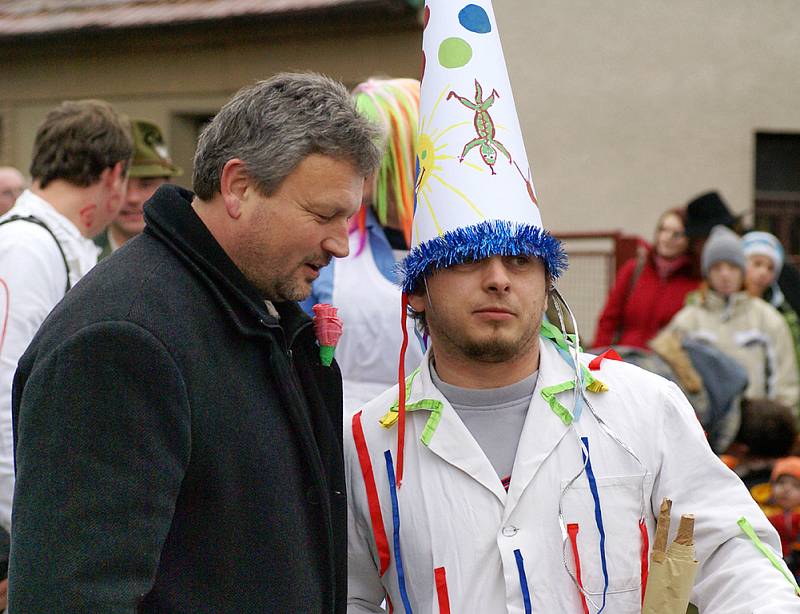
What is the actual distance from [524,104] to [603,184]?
104 centimetres

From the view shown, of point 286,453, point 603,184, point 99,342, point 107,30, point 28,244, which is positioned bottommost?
point 286,453

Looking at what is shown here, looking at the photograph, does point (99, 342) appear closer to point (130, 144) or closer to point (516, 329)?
point (516, 329)

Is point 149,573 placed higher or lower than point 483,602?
higher

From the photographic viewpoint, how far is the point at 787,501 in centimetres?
493

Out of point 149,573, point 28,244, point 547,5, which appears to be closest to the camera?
point 149,573

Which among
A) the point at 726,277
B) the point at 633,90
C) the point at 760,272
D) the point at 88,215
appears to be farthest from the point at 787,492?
the point at 633,90

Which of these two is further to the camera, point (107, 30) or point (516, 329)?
point (107, 30)

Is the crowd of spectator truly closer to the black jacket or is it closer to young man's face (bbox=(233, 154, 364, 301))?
young man's face (bbox=(233, 154, 364, 301))

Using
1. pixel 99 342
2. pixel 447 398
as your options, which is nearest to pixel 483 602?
pixel 447 398

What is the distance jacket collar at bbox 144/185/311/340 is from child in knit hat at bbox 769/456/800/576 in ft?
11.7

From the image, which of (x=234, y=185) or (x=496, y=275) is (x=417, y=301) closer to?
(x=496, y=275)

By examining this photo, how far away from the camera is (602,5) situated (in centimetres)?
1009

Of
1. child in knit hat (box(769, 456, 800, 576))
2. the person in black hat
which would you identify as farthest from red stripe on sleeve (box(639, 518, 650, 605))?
the person in black hat

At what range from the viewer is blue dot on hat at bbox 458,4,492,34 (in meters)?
2.58
